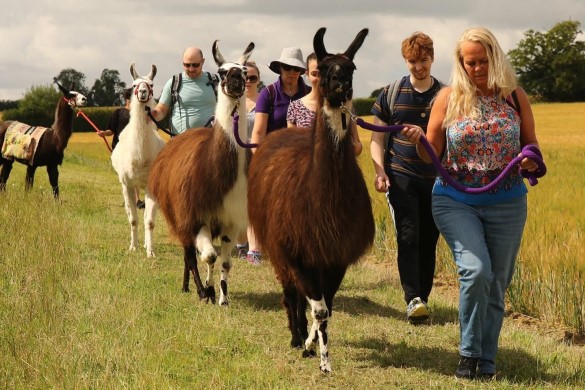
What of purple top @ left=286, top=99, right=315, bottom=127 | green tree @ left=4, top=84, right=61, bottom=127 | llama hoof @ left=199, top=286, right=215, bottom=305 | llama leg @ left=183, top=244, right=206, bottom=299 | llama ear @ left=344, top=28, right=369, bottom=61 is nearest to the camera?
llama ear @ left=344, top=28, right=369, bottom=61

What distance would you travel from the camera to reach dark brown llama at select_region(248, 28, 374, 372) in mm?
4879

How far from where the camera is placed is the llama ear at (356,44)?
5012mm

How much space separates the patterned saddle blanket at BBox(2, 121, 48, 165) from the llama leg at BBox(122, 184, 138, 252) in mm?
4953

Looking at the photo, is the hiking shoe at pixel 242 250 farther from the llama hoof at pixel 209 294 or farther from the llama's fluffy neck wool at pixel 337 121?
the llama's fluffy neck wool at pixel 337 121

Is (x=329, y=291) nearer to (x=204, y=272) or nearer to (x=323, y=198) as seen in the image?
(x=323, y=198)

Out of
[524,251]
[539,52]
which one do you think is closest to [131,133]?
[524,251]

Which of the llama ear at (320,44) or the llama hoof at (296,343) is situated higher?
the llama ear at (320,44)

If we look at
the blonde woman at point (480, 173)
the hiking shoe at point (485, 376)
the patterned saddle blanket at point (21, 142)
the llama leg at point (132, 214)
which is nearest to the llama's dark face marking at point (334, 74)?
the blonde woman at point (480, 173)

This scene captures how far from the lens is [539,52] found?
82312mm

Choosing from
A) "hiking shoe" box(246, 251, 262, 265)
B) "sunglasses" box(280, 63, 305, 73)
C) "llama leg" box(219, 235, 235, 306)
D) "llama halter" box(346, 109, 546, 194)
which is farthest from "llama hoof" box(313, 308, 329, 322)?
"hiking shoe" box(246, 251, 262, 265)

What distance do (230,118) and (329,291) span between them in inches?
80.8

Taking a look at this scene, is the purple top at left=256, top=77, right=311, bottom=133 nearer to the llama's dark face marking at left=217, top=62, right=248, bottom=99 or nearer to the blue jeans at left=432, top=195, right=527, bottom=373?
the llama's dark face marking at left=217, top=62, right=248, bottom=99

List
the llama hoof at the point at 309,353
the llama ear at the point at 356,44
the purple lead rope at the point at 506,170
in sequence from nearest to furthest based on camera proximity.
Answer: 1. the purple lead rope at the point at 506,170
2. the llama ear at the point at 356,44
3. the llama hoof at the point at 309,353

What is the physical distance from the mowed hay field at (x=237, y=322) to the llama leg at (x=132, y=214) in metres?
0.17
